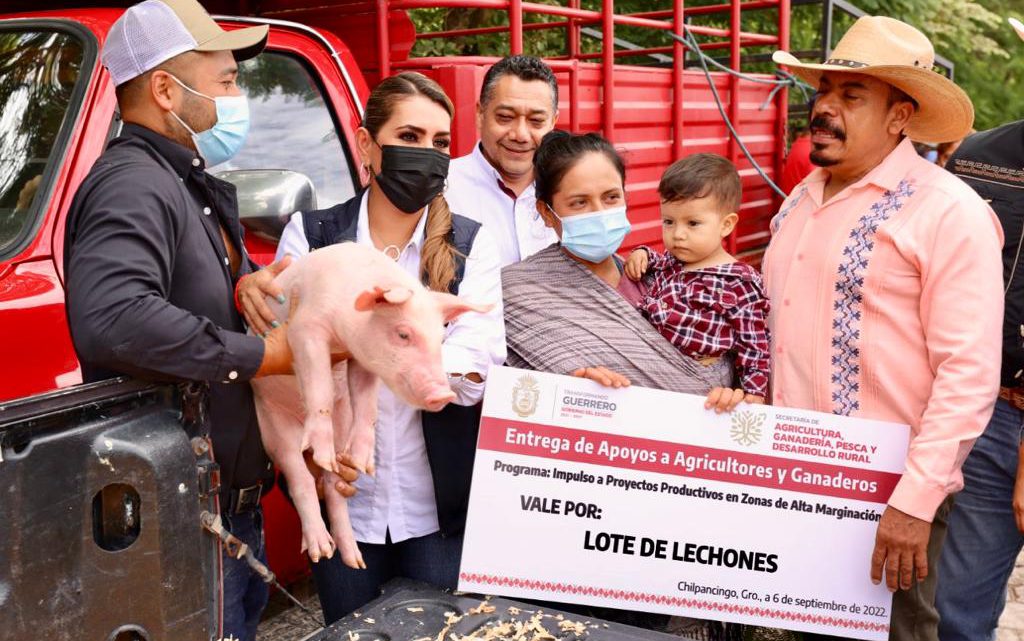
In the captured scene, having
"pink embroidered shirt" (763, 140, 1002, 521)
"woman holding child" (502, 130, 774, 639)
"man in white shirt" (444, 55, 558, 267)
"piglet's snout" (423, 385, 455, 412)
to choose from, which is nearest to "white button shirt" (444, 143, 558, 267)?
"man in white shirt" (444, 55, 558, 267)

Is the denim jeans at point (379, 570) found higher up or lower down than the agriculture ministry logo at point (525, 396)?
lower down

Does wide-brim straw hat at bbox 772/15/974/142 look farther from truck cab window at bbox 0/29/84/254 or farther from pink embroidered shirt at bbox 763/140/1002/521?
truck cab window at bbox 0/29/84/254

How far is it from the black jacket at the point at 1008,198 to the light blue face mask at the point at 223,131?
2.14 meters

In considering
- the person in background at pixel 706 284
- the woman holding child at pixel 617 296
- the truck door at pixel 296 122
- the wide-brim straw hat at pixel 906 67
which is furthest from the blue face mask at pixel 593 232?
the truck door at pixel 296 122

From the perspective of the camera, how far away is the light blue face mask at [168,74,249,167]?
7.24 feet

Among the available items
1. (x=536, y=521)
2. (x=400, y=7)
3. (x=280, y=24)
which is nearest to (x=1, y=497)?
(x=536, y=521)

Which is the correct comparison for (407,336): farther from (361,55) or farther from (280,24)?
(361,55)

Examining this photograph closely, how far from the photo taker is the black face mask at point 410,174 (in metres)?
2.48

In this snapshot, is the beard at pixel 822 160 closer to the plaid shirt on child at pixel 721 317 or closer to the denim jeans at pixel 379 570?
the plaid shirt on child at pixel 721 317

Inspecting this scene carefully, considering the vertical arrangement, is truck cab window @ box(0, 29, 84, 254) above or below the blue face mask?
above

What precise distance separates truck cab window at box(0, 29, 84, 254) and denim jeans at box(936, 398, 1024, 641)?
2.75m

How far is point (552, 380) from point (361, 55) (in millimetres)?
2062

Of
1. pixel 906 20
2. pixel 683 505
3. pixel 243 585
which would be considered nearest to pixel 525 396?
pixel 683 505

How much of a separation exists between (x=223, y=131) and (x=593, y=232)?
3.34 feet
